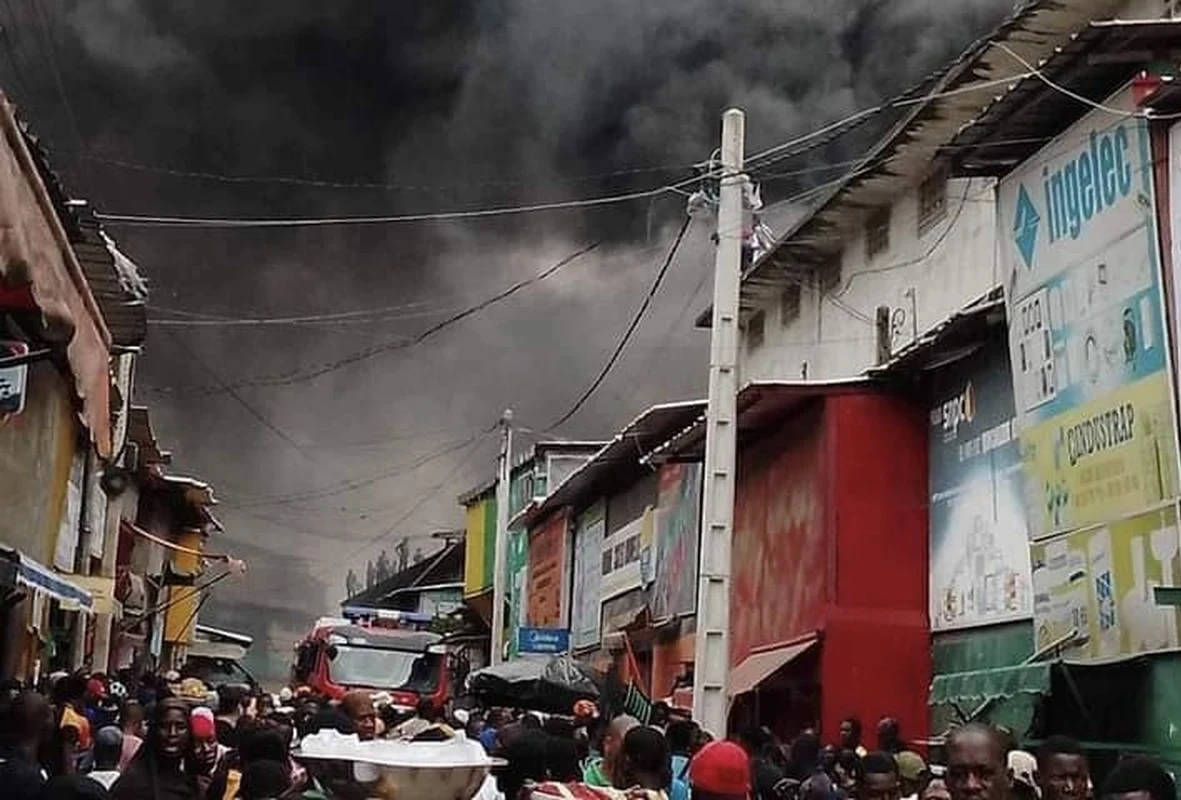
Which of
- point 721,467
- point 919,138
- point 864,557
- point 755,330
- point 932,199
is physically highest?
point 919,138

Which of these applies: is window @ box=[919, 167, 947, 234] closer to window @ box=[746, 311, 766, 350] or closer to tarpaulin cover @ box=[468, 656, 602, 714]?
window @ box=[746, 311, 766, 350]

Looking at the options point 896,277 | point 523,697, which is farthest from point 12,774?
point 896,277

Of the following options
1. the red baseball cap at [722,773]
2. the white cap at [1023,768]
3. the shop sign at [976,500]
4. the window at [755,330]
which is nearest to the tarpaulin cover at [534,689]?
the shop sign at [976,500]

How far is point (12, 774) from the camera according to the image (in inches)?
241

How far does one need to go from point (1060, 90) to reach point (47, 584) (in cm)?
995

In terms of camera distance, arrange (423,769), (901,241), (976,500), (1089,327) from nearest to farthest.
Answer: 1. (423,769)
2. (1089,327)
3. (976,500)
4. (901,241)

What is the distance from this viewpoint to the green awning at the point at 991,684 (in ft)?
49.6

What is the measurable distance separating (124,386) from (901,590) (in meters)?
12.9

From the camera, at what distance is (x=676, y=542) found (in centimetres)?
2909

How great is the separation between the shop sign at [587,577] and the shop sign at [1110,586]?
73.5ft

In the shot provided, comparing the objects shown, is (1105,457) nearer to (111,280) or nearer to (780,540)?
(111,280)

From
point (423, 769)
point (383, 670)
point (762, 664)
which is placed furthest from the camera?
point (383, 670)

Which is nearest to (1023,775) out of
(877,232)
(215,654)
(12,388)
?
(12,388)

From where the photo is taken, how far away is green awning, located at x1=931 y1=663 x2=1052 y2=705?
1513cm
